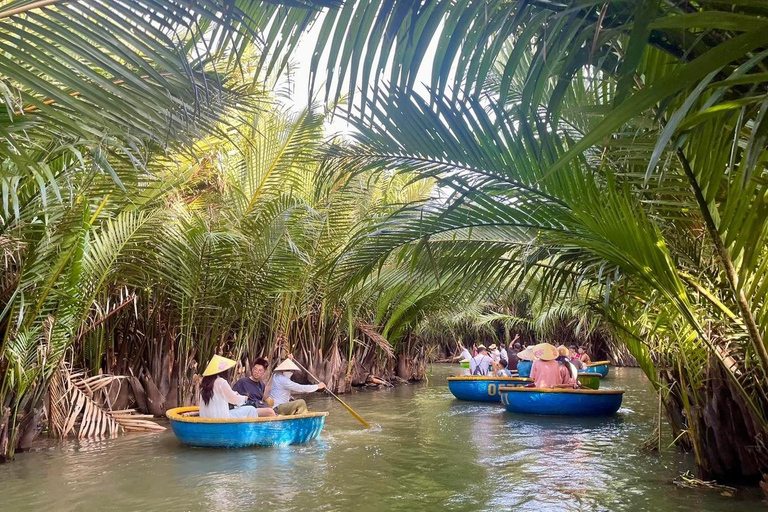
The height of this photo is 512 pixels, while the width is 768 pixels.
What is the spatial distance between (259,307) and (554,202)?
811cm

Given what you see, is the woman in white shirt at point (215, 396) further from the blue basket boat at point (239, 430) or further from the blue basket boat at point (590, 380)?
the blue basket boat at point (590, 380)

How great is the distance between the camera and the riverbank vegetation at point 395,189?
1644 millimetres

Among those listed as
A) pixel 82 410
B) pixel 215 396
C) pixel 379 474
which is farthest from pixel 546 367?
pixel 82 410

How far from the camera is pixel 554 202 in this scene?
474cm

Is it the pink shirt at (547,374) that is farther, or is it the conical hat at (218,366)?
the pink shirt at (547,374)

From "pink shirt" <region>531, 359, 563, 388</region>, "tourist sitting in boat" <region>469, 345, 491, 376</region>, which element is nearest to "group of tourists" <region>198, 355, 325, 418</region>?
"pink shirt" <region>531, 359, 563, 388</region>

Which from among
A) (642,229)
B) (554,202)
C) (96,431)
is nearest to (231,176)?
(96,431)

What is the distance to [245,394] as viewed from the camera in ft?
32.6

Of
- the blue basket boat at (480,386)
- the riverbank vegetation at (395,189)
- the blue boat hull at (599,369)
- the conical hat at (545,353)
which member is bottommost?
the blue basket boat at (480,386)

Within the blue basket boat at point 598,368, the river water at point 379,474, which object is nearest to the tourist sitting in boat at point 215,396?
the river water at point 379,474

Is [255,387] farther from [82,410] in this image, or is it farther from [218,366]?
[82,410]

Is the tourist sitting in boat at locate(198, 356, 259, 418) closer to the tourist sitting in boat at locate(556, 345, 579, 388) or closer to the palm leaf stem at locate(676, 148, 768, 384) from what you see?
the palm leaf stem at locate(676, 148, 768, 384)

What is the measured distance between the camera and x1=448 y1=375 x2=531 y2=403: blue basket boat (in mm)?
15312

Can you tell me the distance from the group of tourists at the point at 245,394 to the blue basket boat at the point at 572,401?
439cm
